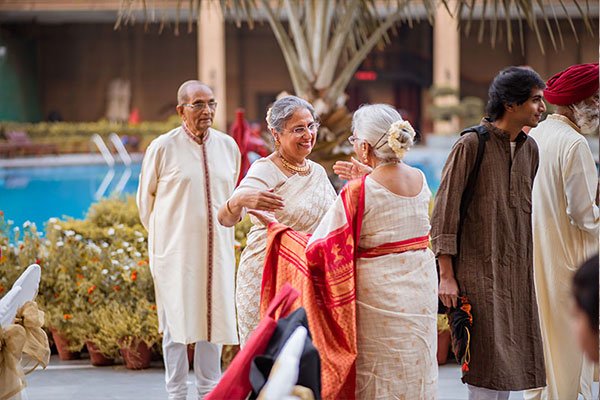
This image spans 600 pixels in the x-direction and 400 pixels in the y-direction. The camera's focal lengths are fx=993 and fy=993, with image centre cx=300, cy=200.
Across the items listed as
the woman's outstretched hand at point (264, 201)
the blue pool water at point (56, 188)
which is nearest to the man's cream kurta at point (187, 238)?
the woman's outstretched hand at point (264, 201)

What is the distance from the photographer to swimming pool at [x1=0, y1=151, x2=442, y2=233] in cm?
1812

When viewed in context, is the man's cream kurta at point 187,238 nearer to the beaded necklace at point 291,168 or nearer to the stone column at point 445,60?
the beaded necklace at point 291,168

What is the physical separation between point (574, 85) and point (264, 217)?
165 cm

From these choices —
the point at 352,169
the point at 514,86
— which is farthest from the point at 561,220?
the point at 352,169

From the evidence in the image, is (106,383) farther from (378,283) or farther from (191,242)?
(378,283)

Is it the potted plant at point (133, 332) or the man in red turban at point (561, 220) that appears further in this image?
the potted plant at point (133, 332)

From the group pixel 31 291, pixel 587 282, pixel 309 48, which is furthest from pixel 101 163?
pixel 587 282

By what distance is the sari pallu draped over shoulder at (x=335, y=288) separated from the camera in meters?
3.69

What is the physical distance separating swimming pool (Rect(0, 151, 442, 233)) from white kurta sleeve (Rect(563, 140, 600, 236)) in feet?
39.9

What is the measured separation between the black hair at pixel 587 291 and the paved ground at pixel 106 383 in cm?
371

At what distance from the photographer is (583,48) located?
3478 cm

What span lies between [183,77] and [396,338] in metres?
34.6

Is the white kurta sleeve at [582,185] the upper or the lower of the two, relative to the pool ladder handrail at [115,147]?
lower

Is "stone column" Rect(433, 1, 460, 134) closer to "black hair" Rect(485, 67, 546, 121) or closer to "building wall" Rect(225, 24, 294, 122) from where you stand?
"building wall" Rect(225, 24, 294, 122)
